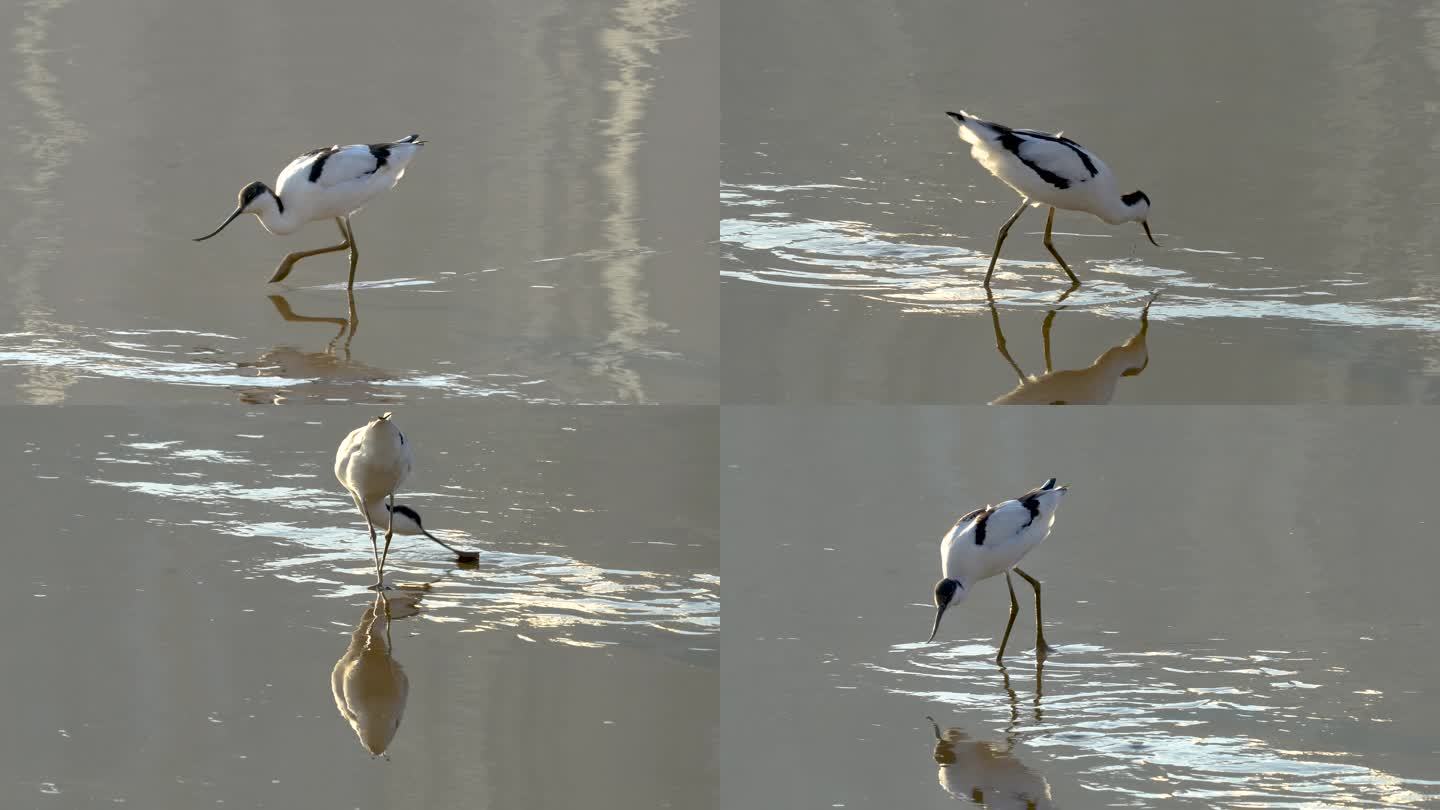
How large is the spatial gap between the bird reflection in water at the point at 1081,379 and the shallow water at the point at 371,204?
1.36 meters

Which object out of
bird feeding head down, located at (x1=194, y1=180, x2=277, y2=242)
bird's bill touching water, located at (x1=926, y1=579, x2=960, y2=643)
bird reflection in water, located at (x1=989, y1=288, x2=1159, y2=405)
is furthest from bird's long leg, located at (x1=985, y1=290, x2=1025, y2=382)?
bird feeding head down, located at (x1=194, y1=180, x2=277, y2=242)

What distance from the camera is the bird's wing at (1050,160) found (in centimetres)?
870

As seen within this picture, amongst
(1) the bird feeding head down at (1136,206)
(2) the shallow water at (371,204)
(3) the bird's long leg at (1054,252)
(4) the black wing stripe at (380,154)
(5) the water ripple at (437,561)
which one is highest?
(4) the black wing stripe at (380,154)

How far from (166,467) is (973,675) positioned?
450cm

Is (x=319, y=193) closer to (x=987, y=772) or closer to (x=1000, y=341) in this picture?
(x=1000, y=341)

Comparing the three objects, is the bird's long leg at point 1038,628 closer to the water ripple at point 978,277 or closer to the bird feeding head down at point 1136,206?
the water ripple at point 978,277

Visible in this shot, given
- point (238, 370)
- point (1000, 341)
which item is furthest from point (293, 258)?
point (1000, 341)

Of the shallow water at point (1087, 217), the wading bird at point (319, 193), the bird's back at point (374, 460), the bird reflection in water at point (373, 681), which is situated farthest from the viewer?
the wading bird at point (319, 193)

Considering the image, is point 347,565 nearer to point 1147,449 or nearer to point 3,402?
point 3,402

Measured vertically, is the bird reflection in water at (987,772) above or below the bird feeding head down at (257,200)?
below

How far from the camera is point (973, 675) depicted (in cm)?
719

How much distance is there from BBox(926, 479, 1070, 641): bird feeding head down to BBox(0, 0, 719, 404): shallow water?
1.46 m

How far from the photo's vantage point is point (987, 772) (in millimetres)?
6223

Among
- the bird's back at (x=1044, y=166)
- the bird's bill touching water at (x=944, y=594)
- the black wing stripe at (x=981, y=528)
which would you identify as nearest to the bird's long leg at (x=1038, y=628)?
the black wing stripe at (x=981, y=528)
